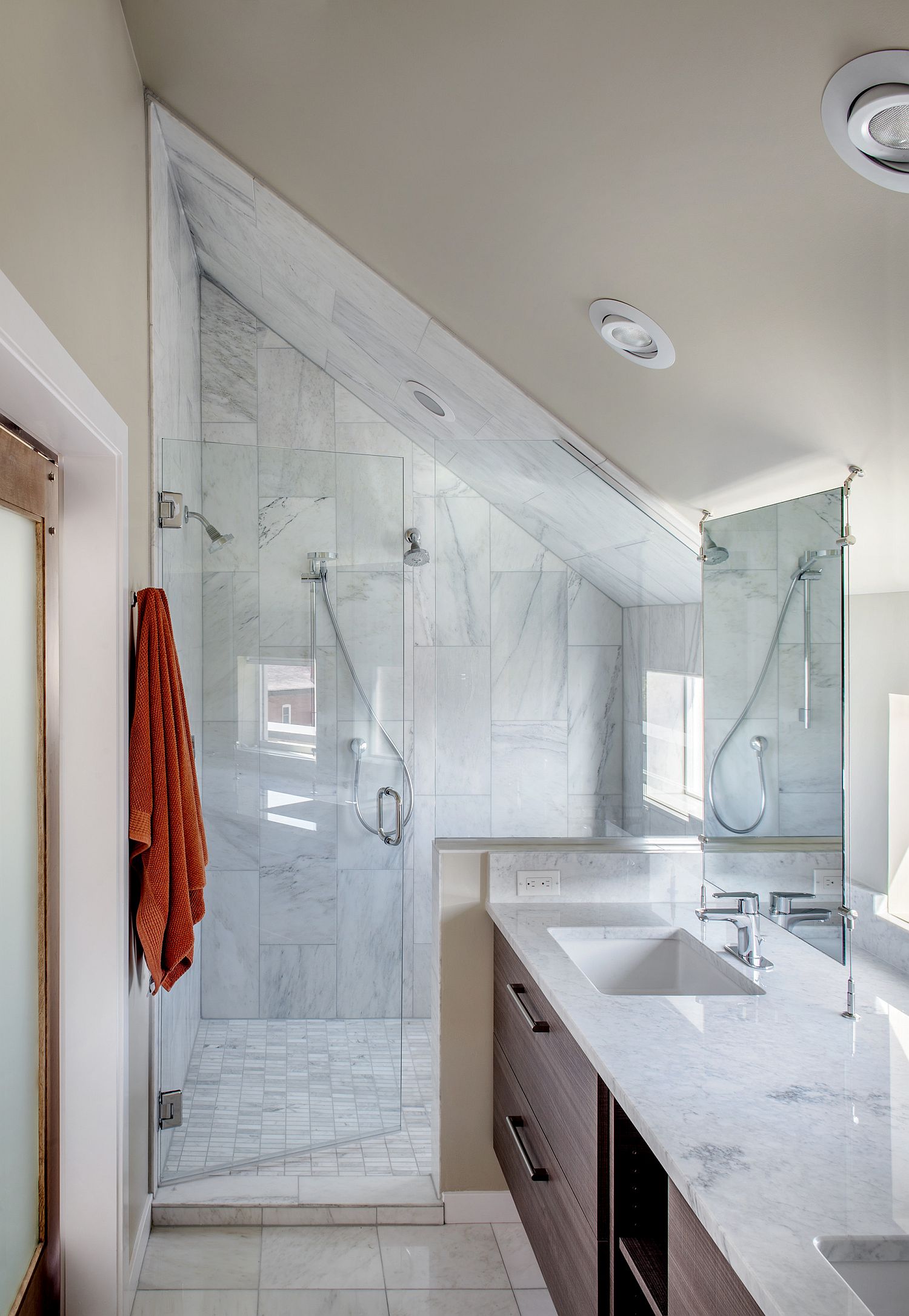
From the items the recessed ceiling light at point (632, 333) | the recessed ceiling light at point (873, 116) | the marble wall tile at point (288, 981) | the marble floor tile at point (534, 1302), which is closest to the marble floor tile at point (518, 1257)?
the marble floor tile at point (534, 1302)

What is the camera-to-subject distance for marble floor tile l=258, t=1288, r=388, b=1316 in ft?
6.73

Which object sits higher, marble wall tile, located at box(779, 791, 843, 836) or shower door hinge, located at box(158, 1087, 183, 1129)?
marble wall tile, located at box(779, 791, 843, 836)

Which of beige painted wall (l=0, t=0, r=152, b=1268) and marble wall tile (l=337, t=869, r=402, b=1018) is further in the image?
marble wall tile (l=337, t=869, r=402, b=1018)

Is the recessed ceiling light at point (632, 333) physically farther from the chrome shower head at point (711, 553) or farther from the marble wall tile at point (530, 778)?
the marble wall tile at point (530, 778)

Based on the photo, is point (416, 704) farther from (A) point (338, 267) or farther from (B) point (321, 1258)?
(B) point (321, 1258)

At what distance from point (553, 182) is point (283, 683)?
143cm

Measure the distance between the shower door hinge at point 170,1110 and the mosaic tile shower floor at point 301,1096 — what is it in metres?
0.02

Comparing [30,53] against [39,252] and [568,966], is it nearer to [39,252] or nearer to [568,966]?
[39,252]

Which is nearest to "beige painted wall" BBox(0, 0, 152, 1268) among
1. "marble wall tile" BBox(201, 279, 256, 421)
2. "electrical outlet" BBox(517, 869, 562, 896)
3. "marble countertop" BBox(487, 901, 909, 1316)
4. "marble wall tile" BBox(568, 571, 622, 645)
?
"electrical outlet" BBox(517, 869, 562, 896)

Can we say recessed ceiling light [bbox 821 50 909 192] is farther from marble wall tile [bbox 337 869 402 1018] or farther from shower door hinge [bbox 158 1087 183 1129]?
shower door hinge [bbox 158 1087 183 1129]

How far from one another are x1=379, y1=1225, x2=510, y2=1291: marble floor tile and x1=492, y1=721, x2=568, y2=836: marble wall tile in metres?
1.04

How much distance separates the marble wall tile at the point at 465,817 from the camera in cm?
246

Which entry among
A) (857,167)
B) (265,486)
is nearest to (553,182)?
(857,167)

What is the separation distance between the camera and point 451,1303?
6.85 ft
